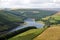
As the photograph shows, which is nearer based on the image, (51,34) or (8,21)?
(51,34)

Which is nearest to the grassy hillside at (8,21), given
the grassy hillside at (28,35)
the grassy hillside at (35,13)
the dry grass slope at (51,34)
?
the grassy hillside at (35,13)

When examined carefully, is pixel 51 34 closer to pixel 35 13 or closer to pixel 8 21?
pixel 35 13

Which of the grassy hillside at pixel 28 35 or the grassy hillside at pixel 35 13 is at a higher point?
the grassy hillside at pixel 35 13

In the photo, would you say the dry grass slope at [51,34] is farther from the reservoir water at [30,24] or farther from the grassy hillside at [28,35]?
the reservoir water at [30,24]

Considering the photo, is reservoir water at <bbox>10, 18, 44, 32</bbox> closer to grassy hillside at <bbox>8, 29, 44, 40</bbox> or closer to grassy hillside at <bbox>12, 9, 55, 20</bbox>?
grassy hillside at <bbox>8, 29, 44, 40</bbox>

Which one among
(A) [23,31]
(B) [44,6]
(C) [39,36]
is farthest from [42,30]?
(B) [44,6]

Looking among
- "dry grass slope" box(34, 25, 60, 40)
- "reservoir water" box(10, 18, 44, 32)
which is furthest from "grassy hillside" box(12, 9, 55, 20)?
"dry grass slope" box(34, 25, 60, 40)

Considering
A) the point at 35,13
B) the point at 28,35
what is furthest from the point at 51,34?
the point at 35,13

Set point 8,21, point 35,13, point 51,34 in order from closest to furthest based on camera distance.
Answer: point 51,34 → point 8,21 → point 35,13

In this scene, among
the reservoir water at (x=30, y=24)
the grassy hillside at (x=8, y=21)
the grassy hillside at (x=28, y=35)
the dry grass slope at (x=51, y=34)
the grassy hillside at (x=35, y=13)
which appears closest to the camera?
the dry grass slope at (x=51, y=34)
